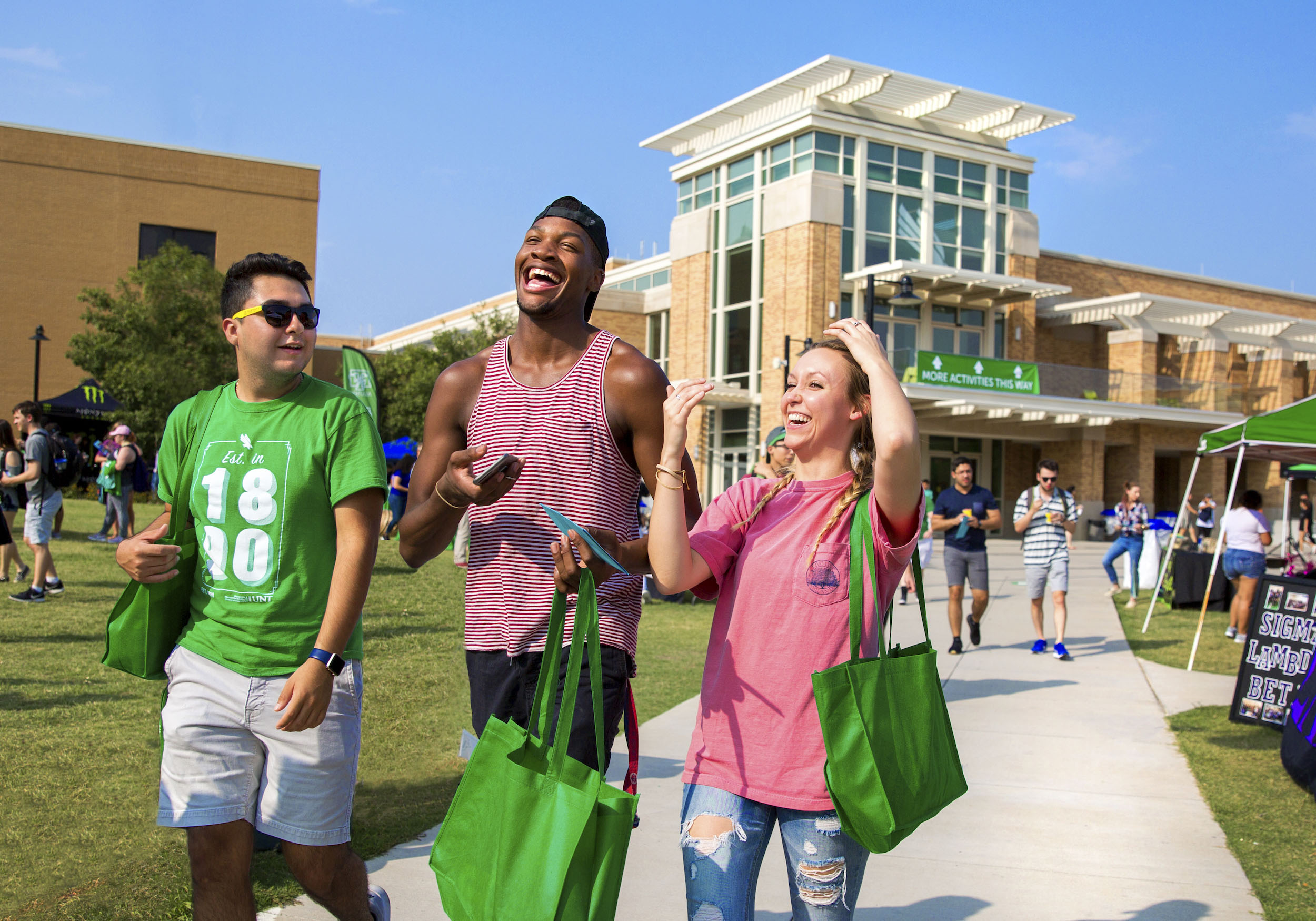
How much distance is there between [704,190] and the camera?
38.1m

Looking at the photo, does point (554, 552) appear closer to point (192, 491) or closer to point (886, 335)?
point (192, 491)

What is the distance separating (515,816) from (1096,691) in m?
8.04

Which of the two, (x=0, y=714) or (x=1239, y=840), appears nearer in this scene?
(x=1239, y=840)

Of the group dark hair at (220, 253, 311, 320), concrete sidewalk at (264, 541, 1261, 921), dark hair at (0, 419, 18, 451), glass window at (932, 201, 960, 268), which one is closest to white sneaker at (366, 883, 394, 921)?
concrete sidewalk at (264, 541, 1261, 921)

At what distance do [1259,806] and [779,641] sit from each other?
4618mm

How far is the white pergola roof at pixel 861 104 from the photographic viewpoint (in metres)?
33.1

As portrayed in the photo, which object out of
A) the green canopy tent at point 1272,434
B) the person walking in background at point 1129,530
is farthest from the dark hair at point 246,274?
the person walking in background at point 1129,530

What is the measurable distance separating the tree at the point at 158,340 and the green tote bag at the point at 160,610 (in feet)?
98.2

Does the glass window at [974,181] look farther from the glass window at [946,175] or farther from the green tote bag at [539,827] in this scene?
the green tote bag at [539,827]

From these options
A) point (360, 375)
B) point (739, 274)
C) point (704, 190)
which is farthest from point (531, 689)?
point (704, 190)

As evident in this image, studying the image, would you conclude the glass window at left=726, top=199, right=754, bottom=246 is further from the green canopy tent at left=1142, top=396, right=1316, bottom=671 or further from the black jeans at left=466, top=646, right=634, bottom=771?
the black jeans at left=466, top=646, right=634, bottom=771

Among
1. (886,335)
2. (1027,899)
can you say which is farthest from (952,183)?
(1027,899)

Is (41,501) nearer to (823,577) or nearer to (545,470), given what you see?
(545,470)

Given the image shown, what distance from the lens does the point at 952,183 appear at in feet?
118
